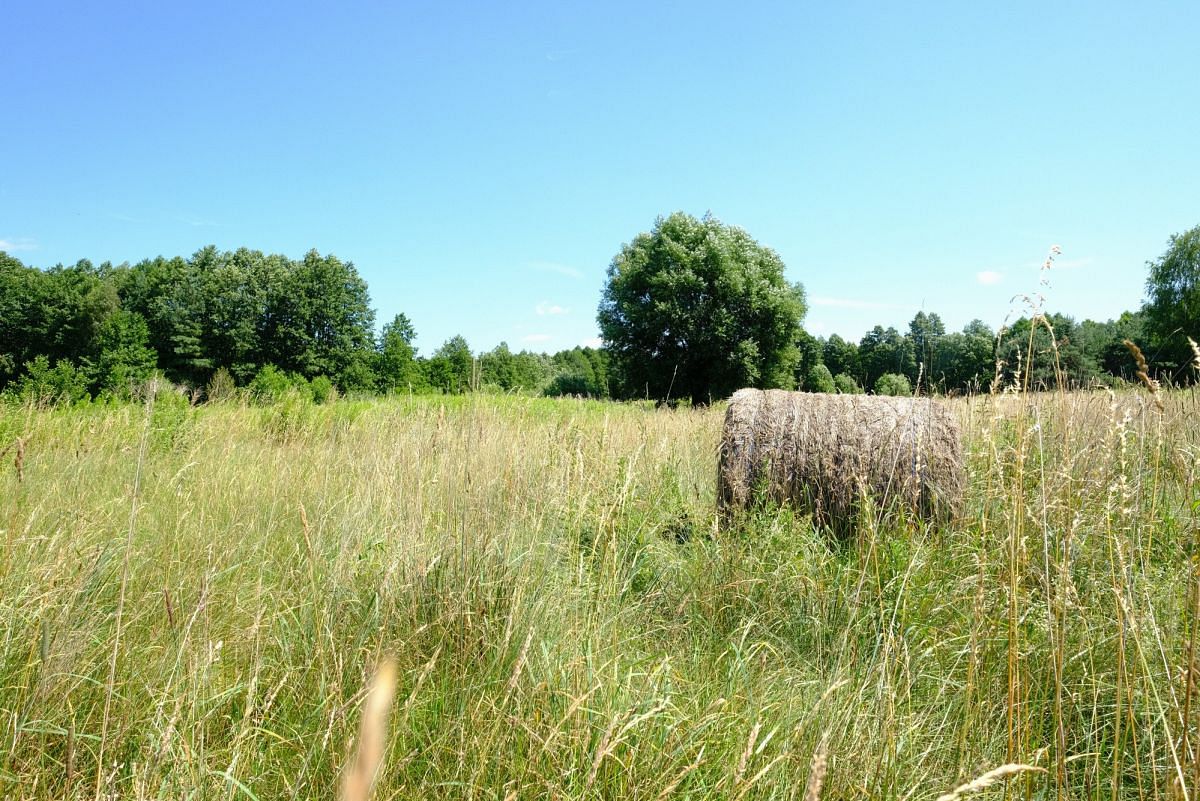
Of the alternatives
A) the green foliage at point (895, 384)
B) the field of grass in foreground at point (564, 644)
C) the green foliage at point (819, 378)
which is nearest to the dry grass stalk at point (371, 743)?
the field of grass in foreground at point (564, 644)

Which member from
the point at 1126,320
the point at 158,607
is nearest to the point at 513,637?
the point at 158,607

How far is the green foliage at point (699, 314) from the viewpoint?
84.1ft

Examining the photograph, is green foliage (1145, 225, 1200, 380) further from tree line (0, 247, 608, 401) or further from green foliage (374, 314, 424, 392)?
green foliage (374, 314, 424, 392)

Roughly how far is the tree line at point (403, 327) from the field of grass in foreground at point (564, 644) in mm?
21884

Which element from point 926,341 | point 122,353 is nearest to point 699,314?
point 926,341

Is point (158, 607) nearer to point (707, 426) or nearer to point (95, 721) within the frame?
point (95, 721)

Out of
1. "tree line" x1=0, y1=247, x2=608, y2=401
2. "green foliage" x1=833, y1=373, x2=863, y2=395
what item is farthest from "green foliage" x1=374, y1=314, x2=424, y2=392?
"green foliage" x1=833, y1=373, x2=863, y2=395

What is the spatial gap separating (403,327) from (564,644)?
147 feet

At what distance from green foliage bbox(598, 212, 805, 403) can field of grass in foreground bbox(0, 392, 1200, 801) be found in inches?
844

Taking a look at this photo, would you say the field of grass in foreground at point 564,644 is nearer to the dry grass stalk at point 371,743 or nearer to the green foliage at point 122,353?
the dry grass stalk at point 371,743

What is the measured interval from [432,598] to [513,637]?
0.45 metres

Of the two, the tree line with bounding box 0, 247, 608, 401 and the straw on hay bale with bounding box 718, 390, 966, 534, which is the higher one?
the tree line with bounding box 0, 247, 608, 401

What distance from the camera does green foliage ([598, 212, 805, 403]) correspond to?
84.1 feet

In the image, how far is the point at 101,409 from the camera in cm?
788
